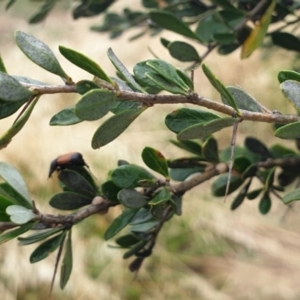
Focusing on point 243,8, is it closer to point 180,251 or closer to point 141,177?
point 141,177

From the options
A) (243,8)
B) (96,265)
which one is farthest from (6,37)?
(243,8)

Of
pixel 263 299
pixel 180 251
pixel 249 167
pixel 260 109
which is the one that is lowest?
pixel 180 251

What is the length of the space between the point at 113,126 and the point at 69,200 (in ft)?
0.34

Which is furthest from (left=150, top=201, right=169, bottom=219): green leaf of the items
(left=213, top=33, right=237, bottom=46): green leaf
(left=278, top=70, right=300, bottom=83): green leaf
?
(left=213, top=33, right=237, bottom=46): green leaf

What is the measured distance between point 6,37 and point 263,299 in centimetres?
231

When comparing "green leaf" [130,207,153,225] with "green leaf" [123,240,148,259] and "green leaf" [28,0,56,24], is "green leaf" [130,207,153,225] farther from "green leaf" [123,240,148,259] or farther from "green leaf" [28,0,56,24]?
"green leaf" [28,0,56,24]

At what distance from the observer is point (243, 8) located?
1.69 feet

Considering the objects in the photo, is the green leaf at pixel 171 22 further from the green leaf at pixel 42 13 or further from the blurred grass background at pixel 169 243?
the blurred grass background at pixel 169 243

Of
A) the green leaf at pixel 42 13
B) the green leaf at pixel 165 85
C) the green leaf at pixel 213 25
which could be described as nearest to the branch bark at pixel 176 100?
the green leaf at pixel 165 85

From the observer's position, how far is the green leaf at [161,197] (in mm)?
313

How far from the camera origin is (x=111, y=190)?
13.8 inches

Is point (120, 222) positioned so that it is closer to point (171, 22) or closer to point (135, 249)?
point (135, 249)

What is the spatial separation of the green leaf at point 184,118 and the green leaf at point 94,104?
57 mm

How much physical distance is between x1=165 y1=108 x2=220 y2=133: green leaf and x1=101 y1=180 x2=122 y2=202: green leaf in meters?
0.08
